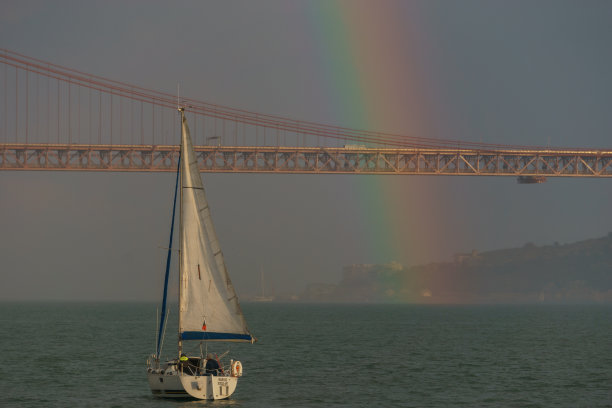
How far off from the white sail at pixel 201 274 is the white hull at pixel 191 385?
130 cm

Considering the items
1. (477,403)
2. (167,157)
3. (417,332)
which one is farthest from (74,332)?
(477,403)

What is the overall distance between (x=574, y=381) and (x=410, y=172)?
179 feet

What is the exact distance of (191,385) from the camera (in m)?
27.3

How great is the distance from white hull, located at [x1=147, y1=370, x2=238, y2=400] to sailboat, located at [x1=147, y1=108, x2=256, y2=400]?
3cm

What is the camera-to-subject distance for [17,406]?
95.4ft

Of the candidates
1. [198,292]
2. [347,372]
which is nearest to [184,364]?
[198,292]

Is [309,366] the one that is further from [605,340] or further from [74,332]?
[74,332]

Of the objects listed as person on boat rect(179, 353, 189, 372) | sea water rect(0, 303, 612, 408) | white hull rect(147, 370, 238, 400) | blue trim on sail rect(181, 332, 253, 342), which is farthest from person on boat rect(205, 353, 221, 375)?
sea water rect(0, 303, 612, 408)

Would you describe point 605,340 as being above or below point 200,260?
below

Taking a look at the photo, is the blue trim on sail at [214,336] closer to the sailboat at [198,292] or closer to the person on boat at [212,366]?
the sailboat at [198,292]

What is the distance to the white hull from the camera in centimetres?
2734

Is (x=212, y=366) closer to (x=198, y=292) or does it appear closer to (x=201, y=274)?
(x=198, y=292)

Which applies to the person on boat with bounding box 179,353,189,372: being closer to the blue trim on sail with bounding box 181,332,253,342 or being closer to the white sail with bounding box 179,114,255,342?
the blue trim on sail with bounding box 181,332,253,342

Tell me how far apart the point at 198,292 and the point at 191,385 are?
2.70 metres
